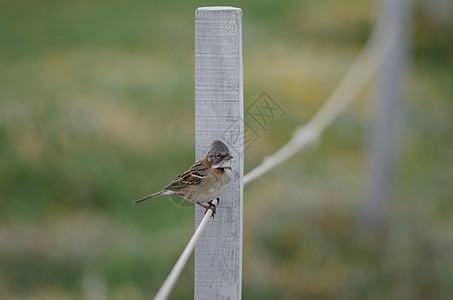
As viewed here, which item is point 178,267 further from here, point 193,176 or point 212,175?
point 193,176

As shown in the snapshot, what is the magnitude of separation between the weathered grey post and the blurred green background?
10.3ft

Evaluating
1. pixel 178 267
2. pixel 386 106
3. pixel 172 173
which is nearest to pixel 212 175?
pixel 178 267

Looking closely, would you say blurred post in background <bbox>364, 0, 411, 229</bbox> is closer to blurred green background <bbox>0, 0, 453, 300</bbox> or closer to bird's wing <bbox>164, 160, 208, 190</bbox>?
blurred green background <bbox>0, 0, 453, 300</bbox>

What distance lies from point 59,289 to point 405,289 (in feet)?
10.0

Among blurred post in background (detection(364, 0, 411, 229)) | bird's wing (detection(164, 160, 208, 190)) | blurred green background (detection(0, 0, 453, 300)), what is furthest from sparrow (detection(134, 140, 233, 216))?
blurred post in background (detection(364, 0, 411, 229))

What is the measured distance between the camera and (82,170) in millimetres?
7500

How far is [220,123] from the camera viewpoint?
2.55m

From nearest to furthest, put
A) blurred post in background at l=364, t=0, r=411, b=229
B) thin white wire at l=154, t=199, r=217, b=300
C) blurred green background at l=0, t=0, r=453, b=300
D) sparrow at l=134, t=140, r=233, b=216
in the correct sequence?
thin white wire at l=154, t=199, r=217, b=300, sparrow at l=134, t=140, r=233, b=216, blurred green background at l=0, t=0, r=453, b=300, blurred post in background at l=364, t=0, r=411, b=229

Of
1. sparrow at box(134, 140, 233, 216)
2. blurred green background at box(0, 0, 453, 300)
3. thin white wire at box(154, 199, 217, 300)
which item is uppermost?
blurred green background at box(0, 0, 453, 300)

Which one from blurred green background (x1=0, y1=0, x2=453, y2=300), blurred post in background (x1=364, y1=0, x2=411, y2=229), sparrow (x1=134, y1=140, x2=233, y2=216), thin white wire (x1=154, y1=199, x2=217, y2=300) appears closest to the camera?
thin white wire (x1=154, y1=199, x2=217, y2=300)

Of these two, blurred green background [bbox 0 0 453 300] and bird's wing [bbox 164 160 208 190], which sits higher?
blurred green background [bbox 0 0 453 300]

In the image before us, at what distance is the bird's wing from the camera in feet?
8.92

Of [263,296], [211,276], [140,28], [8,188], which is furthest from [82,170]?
[140,28]

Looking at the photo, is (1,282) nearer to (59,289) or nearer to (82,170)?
(59,289)
